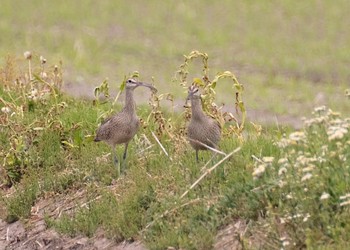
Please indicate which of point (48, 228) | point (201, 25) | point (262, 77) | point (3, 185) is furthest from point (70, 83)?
point (48, 228)

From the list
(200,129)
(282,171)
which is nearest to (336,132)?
(282,171)

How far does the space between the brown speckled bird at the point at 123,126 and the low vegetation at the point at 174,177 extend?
0.25m

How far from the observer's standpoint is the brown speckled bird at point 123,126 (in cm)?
1088

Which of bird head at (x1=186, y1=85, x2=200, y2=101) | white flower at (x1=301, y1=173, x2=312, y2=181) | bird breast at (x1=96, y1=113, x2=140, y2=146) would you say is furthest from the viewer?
bird breast at (x1=96, y1=113, x2=140, y2=146)

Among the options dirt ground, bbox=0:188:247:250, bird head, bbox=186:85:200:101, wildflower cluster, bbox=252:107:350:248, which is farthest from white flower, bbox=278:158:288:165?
bird head, bbox=186:85:200:101

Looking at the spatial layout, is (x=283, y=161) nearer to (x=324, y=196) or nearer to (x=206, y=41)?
(x=324, y=196)

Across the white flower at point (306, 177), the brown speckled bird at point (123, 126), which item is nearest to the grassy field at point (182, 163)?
the white flower at point (306, 177)

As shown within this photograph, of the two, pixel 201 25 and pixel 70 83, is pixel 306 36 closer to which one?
pixel 201 25

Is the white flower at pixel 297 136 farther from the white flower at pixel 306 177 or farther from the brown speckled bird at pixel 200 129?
the brown speckled bird at pixel 200 129

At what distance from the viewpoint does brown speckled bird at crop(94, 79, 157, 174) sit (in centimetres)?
1088

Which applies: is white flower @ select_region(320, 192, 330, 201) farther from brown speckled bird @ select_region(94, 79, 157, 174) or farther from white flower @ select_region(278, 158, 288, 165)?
brown speckled bird @ select_region(94, 79, 157, 174)

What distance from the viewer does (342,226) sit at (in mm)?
8391

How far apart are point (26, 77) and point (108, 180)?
3407mm

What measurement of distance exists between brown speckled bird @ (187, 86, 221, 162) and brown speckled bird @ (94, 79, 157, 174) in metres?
0.64
